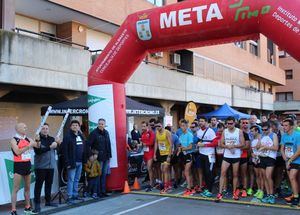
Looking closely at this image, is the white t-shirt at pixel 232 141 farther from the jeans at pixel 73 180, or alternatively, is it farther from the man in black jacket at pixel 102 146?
the jeans at pixel 73 180

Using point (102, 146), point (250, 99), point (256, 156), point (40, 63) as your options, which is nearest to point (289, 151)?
point (256, 156)

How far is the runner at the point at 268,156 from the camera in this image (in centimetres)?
931

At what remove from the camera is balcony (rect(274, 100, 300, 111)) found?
48875 mm

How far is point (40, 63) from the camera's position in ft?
48.9

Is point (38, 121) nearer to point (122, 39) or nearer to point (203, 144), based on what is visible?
point (122, 39)

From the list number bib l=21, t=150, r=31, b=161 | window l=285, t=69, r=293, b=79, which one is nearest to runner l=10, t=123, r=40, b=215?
number bib l=21, t=150, r=31, b=161

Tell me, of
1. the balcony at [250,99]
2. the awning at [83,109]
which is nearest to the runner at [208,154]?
the awning at [83,109]

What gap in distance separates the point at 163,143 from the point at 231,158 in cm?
199

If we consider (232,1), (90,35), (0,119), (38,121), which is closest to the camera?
(232,1)

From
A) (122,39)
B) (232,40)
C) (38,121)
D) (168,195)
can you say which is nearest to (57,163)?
(168,195)

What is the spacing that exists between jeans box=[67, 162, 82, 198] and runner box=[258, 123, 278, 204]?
4.35 metres

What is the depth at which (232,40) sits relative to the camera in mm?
9812

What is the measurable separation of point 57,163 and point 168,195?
2906mm

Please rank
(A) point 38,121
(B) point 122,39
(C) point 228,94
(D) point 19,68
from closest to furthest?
(B) point 122,39 < (D) point 19,68 < (A) point 38,121 < (C) point 228,94
